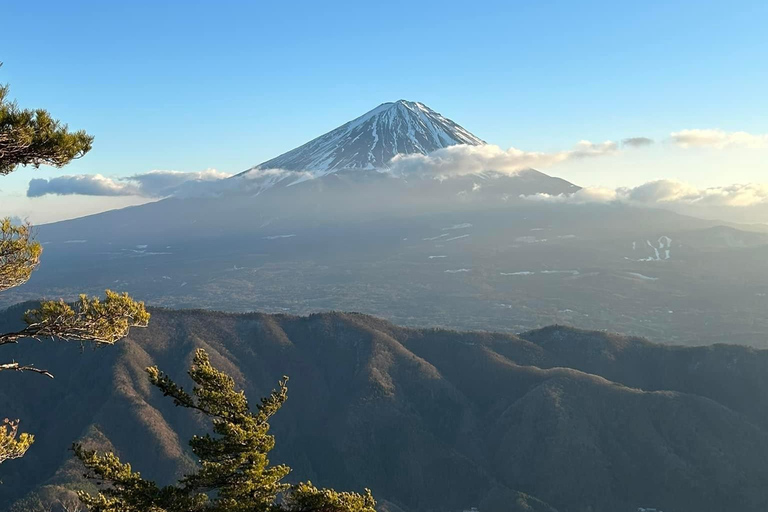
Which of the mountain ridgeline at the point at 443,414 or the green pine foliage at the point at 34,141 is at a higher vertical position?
the green pine foliage at the point at 34,141

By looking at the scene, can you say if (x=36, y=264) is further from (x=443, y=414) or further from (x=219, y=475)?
(x=443, y=414)

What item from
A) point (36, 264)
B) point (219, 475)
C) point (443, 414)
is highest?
point (36, 264)

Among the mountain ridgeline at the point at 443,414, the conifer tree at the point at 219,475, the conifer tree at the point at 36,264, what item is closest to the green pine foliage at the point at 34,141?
the conifer tree at the point at 36,264

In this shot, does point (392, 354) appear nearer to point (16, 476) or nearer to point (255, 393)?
point (255, 393)

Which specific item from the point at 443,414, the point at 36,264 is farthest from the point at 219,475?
the point at 443,414

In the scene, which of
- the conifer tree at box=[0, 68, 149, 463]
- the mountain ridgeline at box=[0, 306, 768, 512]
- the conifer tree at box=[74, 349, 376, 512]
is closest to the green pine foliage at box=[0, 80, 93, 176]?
the conifer tree at box=[0, 68, 149, 463]

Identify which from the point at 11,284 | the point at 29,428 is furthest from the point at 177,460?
the point at 11,284

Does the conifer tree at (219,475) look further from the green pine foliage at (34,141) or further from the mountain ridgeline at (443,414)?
the mountain ridgeline at (443,414)
